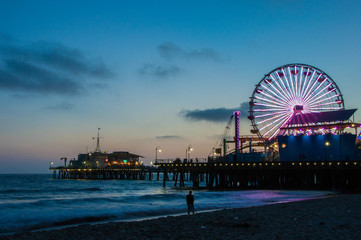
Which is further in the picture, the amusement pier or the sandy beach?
the amusement pier

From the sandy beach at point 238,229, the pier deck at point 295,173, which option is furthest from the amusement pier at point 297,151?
the sandy beach at point 238,229

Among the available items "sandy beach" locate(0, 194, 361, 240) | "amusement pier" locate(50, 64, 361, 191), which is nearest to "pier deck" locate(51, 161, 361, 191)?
"amusement pier" locate(50, 64, 361, 191)

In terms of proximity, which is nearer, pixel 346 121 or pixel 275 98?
pixel 346 121

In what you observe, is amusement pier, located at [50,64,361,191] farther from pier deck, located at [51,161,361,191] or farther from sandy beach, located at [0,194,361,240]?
sandy beach, located at [0,194,361,240]

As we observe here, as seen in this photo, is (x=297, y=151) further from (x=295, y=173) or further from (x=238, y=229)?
(x=238, y=229)

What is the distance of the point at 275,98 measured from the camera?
64625 mm

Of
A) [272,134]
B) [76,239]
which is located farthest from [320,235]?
[272,134]

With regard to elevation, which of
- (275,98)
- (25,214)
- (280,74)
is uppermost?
(280,74)

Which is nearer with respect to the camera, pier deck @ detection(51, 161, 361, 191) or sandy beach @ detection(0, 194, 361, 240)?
sandy beach @ detection(0, 194, 361, 240)

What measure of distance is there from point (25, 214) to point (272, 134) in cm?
4851

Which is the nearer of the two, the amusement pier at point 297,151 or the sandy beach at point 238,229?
the sandy beach at point 238,229

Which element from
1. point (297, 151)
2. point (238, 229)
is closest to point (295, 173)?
point (297, 151)

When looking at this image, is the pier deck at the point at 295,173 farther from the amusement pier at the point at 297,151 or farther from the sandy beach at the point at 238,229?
the sandy beach at the point at 238,229

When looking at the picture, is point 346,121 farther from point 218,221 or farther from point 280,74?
point 218,221
